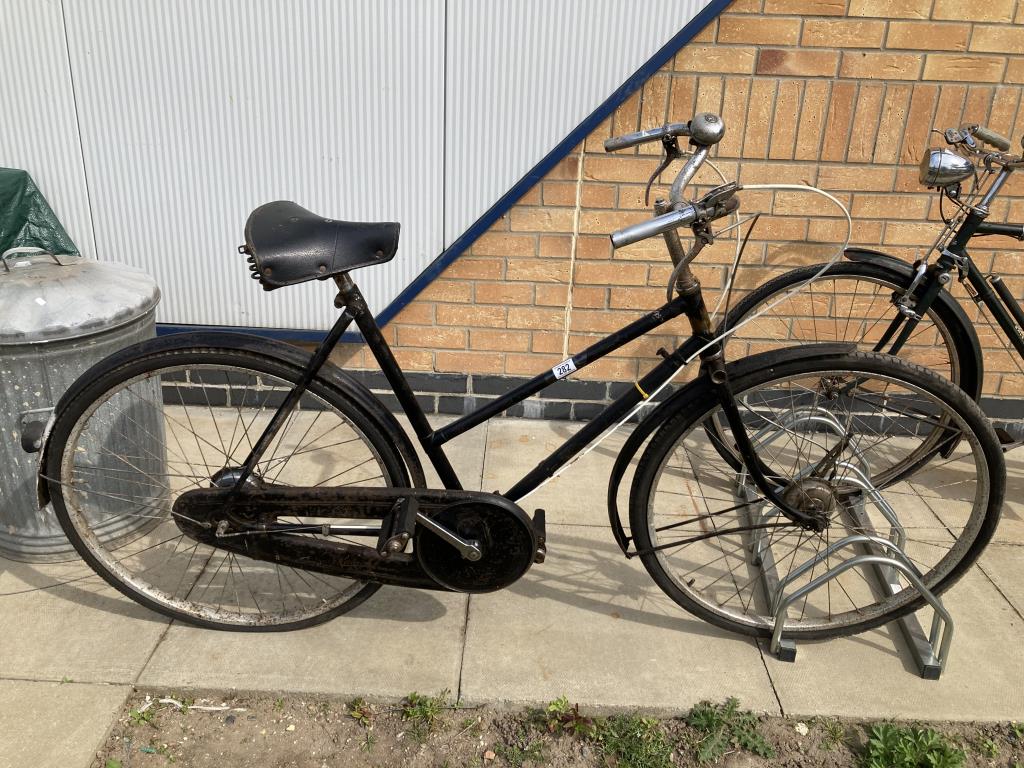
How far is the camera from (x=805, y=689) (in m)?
2.55

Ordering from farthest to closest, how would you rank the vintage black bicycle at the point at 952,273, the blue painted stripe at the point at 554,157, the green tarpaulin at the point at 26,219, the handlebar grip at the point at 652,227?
the green tarpaulin at the point at 26,219
the blue painted stripe at the point at 554,157
the vintage black bicycle at the point at 952,273
the handlebar grip at the point at 652,227

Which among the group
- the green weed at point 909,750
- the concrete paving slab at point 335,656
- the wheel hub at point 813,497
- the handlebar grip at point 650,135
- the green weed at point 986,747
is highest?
the handlebar grip at point 650,135

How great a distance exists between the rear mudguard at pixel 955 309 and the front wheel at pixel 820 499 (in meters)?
0.22

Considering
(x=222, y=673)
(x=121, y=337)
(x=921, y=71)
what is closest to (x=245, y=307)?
(x=121, y=337)

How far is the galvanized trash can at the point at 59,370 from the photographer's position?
8.74ft

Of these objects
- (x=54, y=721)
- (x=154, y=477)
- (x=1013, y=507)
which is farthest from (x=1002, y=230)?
(x=54, y=721)

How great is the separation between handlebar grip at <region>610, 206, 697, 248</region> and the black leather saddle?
2.07ft

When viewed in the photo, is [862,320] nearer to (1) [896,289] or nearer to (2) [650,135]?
(1) [896,289]

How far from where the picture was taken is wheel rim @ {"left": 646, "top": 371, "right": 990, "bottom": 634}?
260 cm

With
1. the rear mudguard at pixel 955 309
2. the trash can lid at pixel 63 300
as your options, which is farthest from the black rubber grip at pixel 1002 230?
the trash can lid at pixel 63 300

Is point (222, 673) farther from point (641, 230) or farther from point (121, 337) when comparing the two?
point (641, 230)

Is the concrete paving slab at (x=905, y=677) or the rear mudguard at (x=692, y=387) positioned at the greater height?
the rear mudguard at (x=692, y=387)

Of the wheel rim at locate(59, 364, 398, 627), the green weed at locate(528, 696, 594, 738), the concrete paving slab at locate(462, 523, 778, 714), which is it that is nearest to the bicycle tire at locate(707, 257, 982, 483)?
the concrete paving slab at locate(462, 523, 778, 714)

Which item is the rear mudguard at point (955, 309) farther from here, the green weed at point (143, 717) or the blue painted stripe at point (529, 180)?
the green weed at point (143, 717)
